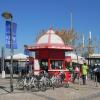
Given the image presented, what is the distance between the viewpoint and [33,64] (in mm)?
33188

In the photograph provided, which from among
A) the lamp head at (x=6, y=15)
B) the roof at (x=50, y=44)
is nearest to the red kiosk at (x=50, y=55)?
the roof at (x=50, y=44)

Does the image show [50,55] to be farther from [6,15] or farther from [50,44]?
[6,15]

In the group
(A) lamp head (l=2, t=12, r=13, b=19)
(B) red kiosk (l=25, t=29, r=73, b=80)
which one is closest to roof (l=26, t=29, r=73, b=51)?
(B) red kiosk (l=25, t=29, r=73, b=80)

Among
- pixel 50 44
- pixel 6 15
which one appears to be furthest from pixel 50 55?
pixel 6 15

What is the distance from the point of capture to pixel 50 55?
33000 mm

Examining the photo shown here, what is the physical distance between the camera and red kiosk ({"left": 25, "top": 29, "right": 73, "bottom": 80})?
32.7 metres

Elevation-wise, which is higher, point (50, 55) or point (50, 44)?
point (50, 44)

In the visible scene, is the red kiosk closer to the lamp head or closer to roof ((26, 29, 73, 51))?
roof ((26, 29, 73, 51))

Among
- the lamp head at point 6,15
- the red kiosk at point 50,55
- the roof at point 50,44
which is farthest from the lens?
the roof at point 50,44

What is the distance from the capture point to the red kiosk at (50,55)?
32.7m

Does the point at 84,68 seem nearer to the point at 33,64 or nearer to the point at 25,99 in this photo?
the point at 33,64

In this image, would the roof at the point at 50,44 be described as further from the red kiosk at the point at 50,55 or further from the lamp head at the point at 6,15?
the lamp head at the point at 6,15

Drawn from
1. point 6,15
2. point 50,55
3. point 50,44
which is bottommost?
point 50,55

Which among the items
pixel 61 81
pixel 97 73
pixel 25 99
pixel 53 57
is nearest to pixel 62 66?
pixel 53 57
